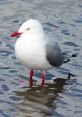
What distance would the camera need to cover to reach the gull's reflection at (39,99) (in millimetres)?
8719

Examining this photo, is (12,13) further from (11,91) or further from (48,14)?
(11,91)

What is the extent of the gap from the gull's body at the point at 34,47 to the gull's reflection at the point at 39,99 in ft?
1.42

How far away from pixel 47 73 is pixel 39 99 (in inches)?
51.1

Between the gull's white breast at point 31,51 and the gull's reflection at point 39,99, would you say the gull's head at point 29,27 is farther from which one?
the gull's reflection at point 39,99

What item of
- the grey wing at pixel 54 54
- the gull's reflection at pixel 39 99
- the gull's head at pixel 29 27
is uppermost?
the gull's head at pixel 29 27

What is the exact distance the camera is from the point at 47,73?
10.7m

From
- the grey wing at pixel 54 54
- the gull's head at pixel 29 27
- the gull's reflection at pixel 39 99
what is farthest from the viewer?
the grey wing at pixel 54 54

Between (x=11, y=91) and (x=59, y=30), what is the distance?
372 centimetres

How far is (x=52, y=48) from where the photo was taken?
9.98 m

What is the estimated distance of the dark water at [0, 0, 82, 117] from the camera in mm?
8938

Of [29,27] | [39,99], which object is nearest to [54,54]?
[29,27]

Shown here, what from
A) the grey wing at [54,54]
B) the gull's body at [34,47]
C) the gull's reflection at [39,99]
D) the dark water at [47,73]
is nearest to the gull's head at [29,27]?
the gull's body at [34,47]

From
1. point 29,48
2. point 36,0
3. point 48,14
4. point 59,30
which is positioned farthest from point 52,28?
point 29,48

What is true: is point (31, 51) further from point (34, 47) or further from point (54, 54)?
point (54, 54)
